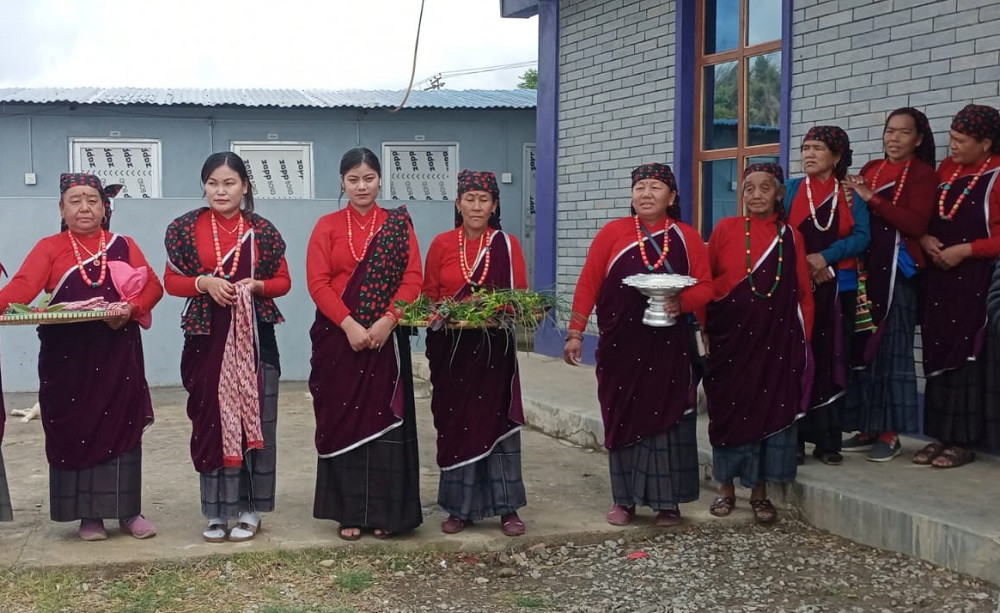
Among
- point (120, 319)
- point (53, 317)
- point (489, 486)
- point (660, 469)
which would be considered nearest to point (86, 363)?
point (120, 319)

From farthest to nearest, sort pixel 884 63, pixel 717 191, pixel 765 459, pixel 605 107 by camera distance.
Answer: pixel 605 107 < pixel 717 191 < pixel 884 63 < pixel 765 459

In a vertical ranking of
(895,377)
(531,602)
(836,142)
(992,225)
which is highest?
(836,142)

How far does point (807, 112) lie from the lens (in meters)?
6.93

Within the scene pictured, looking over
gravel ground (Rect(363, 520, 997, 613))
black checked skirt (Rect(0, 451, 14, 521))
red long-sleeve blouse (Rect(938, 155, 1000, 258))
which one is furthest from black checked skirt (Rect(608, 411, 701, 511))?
black checked skirt (Rect(0, 451, 14, 521))

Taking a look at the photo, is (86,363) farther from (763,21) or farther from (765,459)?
(763,21)

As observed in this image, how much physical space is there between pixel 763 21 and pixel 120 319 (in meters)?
5.13

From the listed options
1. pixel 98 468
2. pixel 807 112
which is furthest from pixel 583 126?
pixel 98 468

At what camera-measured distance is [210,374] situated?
15.3 ft

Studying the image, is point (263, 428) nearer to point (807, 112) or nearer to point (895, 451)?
point (895, 451)

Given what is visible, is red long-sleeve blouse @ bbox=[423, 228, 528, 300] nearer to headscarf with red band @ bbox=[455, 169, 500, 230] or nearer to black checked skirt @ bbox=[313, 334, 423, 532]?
headscarf with red band @ bbox=[455, 169, 500, 230]

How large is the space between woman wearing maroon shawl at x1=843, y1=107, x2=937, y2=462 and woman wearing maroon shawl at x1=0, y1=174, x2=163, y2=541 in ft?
12.0

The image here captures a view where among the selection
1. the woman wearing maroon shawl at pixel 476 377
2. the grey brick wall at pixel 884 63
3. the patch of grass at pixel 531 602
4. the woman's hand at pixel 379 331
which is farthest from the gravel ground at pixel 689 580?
the grey brick wall at pixel 884 63

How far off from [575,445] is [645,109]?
3010mm

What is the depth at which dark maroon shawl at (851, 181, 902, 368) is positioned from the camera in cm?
554
